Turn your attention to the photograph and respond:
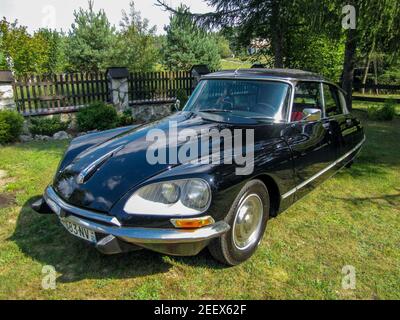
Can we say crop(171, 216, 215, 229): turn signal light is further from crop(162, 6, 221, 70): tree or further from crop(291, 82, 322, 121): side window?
crop(162, 6, 221, 70): tree

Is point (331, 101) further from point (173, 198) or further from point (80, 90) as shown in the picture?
point (80, 90)

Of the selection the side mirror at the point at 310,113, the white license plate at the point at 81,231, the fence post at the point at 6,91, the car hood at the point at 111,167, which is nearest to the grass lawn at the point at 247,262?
the white license plate at the point at 81,231

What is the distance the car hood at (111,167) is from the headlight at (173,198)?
5.0 inches

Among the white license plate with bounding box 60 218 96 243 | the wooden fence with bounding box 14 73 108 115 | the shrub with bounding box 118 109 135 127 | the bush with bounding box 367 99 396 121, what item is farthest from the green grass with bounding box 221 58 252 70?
the white license plate with bounding box 60 218 96 243

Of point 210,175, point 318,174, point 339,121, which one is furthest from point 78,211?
point 339,121

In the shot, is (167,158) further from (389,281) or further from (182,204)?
(389,281)

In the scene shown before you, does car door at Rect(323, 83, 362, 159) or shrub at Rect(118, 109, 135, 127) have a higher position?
car door at Rect(323, 83, 362, 159)

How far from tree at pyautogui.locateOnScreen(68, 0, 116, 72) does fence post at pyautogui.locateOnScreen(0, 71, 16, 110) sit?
11.0 metres

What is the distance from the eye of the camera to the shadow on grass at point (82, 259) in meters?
2.86

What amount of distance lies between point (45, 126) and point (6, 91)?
1604 mm

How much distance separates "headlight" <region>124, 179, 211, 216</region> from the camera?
2465mm

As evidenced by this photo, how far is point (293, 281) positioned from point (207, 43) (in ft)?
72.7

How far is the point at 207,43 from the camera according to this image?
2286cm
